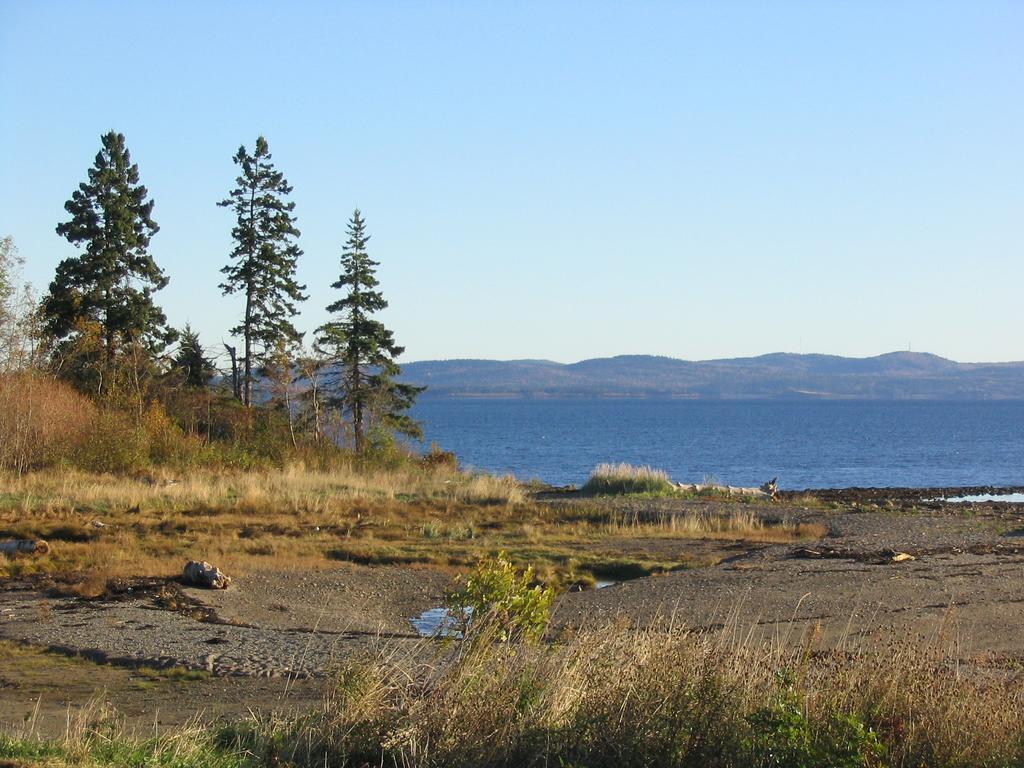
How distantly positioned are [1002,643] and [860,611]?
2.58 metres

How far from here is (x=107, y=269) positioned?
156ft

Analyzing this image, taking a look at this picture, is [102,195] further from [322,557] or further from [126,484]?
[322,557]

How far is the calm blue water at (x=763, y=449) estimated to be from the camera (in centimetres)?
7519

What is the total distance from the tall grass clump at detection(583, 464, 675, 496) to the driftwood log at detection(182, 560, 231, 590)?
74.6 ft

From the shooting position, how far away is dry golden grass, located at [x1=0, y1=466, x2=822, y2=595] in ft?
73.5

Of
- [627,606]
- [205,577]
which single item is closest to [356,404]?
[205,577]

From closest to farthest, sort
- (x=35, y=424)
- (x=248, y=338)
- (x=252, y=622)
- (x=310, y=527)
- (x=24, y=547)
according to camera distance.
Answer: (x=252, y=622) → (x=24, y=547) → (x=310, y=527) → (x=35, y=424) → (x=248, y=338)

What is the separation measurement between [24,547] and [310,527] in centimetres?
781

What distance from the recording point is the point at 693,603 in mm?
18047

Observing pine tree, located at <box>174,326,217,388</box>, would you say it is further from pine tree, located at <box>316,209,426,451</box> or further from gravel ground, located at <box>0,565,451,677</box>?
gravel ground, located at <box>0,565,451,677</box>

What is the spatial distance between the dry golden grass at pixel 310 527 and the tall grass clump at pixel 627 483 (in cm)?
321

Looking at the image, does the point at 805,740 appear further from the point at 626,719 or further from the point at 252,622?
the point at 252,622

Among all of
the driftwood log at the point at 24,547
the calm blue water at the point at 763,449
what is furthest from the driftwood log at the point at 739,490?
the calm blue water at the point at 763,449

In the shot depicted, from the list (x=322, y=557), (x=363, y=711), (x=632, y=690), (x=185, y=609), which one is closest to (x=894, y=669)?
(x=632, y=690)
